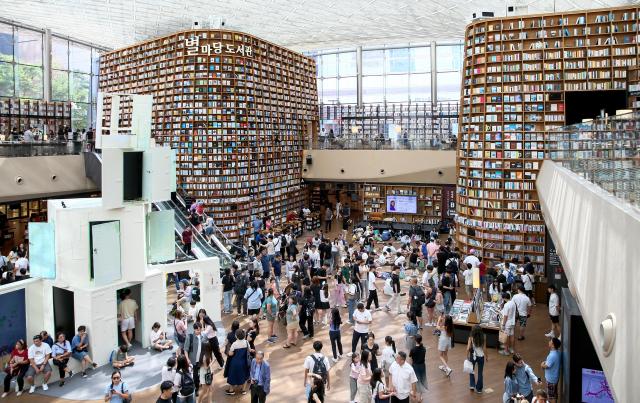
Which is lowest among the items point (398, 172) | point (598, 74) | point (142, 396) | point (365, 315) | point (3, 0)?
point (142, 396)

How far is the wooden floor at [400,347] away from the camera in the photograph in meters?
6.98

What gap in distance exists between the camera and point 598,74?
487 inches

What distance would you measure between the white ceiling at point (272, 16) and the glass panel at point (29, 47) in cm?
70

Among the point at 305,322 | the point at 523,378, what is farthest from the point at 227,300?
the point at 523,378

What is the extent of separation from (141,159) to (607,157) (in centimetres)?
663

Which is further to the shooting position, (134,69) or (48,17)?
(48,17)

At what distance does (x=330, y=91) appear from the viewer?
28.2 m

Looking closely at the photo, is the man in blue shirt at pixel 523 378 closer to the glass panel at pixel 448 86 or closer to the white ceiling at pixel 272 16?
the white ceiling at pixel 272 16

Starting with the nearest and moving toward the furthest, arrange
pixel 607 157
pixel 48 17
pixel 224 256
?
pixel 607 157 → pixel 224 256 → pixel 48 17

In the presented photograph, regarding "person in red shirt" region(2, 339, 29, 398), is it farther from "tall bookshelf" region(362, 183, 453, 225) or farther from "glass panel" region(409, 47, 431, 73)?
"glass panel" region(409, 47, 431, 73)

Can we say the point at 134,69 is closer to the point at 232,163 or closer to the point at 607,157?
the point at 232,163

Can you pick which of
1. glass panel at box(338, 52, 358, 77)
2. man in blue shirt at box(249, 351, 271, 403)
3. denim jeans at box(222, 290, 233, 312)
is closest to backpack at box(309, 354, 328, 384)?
man in blue shirt at box(249, 351, 271, 403)

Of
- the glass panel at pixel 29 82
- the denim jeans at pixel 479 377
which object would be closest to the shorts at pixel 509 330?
the denim jeans at pixel 479 377

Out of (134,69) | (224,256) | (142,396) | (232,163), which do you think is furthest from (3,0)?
(142,396)
